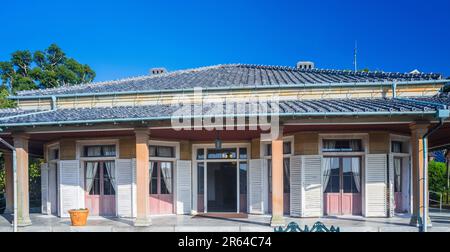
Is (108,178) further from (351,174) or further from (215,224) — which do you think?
(351,174)

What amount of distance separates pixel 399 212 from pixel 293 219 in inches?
135

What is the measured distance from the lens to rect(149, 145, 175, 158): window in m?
12.6

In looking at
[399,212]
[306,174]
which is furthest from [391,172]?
[306,174]

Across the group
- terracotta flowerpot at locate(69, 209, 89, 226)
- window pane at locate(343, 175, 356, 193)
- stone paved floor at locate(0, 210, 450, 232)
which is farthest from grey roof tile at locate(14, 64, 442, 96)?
terracotta flowerpot at locate(69, 209, 89, 226)

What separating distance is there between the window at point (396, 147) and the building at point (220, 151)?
3cm

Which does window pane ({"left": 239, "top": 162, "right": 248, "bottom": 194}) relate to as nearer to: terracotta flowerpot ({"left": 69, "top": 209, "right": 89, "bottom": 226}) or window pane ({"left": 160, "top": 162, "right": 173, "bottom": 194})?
window pane ({"left": 160, "top": 162, "right": 173, "bottom": 194})

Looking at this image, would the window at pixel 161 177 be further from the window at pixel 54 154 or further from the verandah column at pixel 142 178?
the window at pixel 54 154

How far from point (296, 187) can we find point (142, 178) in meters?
4.44

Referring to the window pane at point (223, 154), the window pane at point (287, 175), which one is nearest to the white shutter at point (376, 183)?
the window pane at point (287, 175)

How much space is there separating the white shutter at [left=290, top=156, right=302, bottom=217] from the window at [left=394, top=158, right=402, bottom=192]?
2.94 m

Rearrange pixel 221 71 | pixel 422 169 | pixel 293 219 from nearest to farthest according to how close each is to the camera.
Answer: pixel 422 169 → pixel 293 219 → pixel 221 71

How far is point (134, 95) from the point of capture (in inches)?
512

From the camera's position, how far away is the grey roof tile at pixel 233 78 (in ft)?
42.8

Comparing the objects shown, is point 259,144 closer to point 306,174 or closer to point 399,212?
point 306,174
